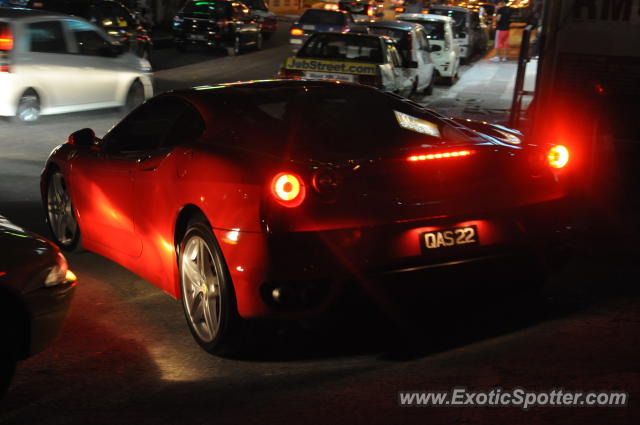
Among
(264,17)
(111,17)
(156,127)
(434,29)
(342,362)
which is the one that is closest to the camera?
(342,362)

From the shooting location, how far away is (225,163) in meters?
4.98

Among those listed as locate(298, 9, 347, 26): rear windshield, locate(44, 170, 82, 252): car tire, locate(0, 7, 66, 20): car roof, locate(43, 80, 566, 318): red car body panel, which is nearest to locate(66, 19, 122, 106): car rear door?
locate(0, 7, 66, 20): car roof

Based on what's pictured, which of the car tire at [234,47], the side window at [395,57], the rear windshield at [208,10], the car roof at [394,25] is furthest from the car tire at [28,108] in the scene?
the rear windshield at [208,10]

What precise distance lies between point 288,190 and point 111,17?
66.1 feet

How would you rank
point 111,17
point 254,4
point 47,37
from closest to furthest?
point 47,37, point 111,17, point 254,4

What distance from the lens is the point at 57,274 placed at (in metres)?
4.64

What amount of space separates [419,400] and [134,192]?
2426mm

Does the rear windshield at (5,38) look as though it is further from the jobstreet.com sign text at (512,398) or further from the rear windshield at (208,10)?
the rear windshield at (208,10)

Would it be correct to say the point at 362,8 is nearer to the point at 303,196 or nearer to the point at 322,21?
the point at 322,21

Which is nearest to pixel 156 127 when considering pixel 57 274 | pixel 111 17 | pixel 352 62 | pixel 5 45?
pixel 57 274

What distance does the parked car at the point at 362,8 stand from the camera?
41.4 m

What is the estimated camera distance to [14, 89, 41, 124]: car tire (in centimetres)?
1392

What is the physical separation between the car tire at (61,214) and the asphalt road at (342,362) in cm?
62

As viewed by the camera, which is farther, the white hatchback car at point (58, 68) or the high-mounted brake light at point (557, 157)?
the white hatchback car at point (58, 68)
